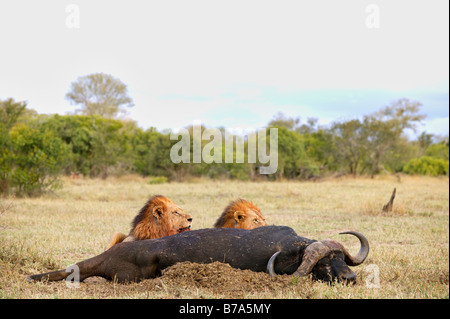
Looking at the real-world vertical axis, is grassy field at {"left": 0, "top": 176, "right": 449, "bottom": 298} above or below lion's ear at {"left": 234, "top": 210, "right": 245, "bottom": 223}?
below

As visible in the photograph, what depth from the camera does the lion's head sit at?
662cm

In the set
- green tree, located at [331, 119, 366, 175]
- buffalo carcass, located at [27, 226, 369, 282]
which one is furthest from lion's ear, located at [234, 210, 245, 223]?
green tree, located at [331, 119, 366, 175]

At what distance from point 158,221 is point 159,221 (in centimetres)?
2

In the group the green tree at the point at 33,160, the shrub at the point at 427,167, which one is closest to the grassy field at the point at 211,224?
the green tree at the point at 33,160

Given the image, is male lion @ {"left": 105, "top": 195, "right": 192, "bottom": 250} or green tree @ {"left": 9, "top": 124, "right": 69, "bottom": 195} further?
green tree @ {"left": 9, "top": 124, "right": 69, "bottom": 195}

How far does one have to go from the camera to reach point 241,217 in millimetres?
7047

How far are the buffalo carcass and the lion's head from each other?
0.59m

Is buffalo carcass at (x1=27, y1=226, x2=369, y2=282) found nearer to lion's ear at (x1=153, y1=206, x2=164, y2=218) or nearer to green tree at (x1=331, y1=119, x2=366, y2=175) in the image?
lion's ear at (x1=153, y1=206, x2=164, y2=218)

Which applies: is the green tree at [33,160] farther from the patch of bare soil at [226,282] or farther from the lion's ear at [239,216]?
the patch of bare soil at [226,282]

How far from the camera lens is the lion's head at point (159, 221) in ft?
21.7

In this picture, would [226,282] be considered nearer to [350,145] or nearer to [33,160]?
[33,160]

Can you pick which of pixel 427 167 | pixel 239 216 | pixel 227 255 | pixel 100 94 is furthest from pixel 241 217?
pixel 100 94
